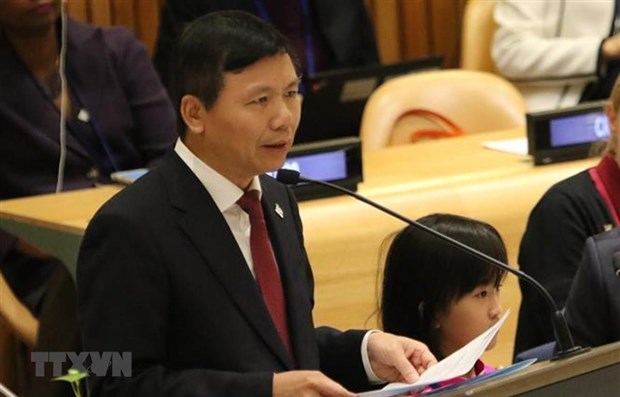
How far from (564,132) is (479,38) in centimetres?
170

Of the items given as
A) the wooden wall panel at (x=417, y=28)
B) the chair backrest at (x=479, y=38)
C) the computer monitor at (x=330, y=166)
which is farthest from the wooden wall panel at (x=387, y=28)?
the computer monitor at (x=330, y=166)

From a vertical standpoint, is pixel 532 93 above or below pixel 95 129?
below

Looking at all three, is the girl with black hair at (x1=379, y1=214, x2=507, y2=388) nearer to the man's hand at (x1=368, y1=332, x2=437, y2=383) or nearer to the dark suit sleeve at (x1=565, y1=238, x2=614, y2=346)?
the dark suit sleeve at (x1=565, y1=238, x2=614, y2=346)

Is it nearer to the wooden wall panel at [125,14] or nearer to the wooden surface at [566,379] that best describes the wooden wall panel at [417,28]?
the wooden wall panel at [125,14]

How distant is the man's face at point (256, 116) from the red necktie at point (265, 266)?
0.25ft

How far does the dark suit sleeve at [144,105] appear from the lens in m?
3.92

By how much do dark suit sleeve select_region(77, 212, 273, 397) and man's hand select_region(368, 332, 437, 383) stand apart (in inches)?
8.5

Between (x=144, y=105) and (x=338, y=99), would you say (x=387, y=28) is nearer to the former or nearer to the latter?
(x=338, y=99)

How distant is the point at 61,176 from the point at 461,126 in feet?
4.04

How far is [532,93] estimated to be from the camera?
16.6 feet

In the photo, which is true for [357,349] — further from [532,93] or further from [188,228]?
[532,93]

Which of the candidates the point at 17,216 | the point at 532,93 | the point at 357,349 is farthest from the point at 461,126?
the point at 357,349

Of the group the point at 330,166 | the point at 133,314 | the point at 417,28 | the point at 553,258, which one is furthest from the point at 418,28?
the point at 133,314

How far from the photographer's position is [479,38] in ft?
17.1
